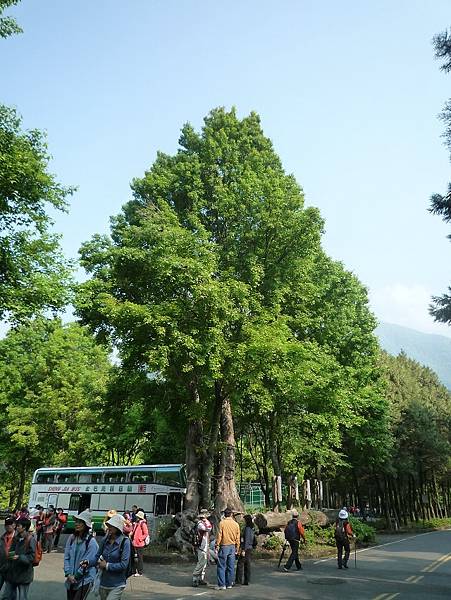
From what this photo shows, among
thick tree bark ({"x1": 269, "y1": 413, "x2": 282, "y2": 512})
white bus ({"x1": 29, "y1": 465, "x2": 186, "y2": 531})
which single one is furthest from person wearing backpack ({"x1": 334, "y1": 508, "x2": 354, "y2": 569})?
white bus ({"x1": 29, "y1": 465, "x2": 186, "y2": 531})

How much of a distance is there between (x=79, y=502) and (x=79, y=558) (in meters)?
27.6

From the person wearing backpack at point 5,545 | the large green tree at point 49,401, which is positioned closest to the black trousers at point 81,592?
the person wearing backpack at point 5,545

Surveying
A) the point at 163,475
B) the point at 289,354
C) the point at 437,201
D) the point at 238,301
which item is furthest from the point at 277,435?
the point at 437,201

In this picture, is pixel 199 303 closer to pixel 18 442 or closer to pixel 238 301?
pixel 238 301

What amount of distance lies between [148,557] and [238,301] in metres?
10.3

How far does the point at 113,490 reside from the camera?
30.8m

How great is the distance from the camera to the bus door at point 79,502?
3184 centimetres

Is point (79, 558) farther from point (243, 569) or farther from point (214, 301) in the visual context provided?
point (214, 301)

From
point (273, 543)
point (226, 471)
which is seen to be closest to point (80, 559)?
point (273, 543)

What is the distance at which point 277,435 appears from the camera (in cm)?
2808

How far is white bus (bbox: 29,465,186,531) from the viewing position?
94.2ft

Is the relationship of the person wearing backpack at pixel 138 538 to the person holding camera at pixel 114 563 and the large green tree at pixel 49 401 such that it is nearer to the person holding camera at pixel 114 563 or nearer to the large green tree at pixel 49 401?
the person holding camera at pixel 114 563

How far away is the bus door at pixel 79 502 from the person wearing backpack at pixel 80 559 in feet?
87.4

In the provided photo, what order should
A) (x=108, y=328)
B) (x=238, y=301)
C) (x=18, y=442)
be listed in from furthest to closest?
(x=18, y=442) → (x=108, y=328) → (x=238, y=301)
